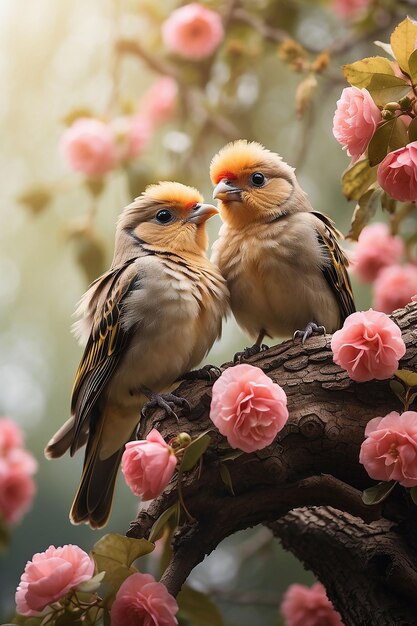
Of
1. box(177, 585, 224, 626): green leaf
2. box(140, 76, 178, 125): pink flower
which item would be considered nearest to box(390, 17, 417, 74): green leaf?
box(177, 585, 224, 626): green leaf

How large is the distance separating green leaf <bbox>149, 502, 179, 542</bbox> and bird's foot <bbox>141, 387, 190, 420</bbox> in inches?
7.6

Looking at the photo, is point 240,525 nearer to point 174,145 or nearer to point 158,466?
point 158,466

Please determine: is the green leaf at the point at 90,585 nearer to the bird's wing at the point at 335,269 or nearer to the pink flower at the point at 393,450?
the pink flower at the point at 393,450

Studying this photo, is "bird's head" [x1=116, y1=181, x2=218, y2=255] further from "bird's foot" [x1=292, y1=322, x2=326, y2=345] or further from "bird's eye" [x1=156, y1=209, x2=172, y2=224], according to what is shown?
"bird's foot" [x1=292, y1=322, x2=326, y2=345]

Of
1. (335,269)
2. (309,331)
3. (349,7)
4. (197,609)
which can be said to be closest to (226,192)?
(335,269)

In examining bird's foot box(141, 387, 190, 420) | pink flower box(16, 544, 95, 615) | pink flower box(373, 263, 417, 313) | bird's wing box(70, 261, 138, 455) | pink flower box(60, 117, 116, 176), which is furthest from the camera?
pink flower box(60, 117, 116, 176)

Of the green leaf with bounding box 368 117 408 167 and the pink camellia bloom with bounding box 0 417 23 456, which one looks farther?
the pink camellia bloom with bounding box 0 417 23 456

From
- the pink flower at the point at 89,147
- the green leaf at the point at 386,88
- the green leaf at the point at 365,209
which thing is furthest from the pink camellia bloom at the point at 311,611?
the pink flower at the point at 89,147

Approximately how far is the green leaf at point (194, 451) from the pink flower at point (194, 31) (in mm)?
1476

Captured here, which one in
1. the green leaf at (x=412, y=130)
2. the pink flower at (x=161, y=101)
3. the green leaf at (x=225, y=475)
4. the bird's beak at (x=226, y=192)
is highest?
the pink flower at (x=161, y=101)

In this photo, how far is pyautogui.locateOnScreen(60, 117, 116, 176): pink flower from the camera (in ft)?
7.47

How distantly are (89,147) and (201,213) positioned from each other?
59 centimetres

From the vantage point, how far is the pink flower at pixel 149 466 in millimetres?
1271

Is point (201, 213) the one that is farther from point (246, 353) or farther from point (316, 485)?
point (316, 485)
